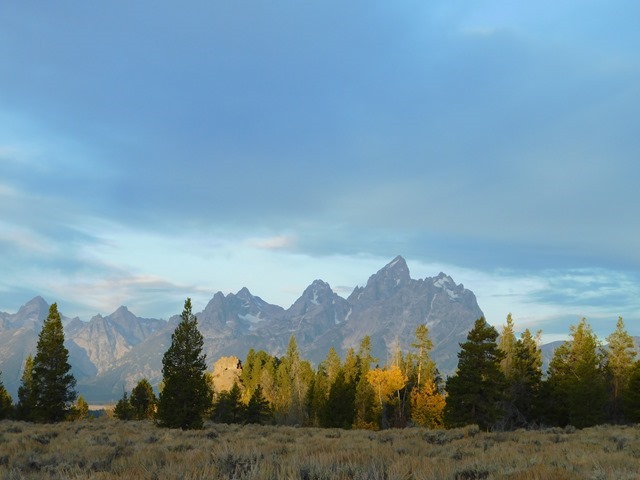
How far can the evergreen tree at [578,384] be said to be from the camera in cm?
5312

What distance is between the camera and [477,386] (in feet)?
140

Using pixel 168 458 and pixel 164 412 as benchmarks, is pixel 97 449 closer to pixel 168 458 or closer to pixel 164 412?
pixel 168 458

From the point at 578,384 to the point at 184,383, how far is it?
149 feet

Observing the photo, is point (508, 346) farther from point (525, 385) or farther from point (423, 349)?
point (423, 349)

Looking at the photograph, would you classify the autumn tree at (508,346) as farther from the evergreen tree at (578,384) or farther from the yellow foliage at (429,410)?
the yellow foliage at (429,410)

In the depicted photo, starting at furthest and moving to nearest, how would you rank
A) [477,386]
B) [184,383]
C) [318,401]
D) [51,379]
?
[318,401] < [51,379] < [477,386] < [184,383]

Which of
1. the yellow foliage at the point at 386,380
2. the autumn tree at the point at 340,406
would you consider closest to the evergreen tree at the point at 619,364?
the yellow foliage at the point at 386,380

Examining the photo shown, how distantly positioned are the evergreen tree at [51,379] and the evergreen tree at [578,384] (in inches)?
2114

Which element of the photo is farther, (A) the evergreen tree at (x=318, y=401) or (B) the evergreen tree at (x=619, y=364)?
(A) the evergreen tree at (x=318, y=401)

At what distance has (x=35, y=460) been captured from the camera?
31.7ft

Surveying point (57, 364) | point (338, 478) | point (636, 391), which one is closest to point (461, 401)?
point (636, 391)

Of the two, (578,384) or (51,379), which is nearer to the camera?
(51,379)

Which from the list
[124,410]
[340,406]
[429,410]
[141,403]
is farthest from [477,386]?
[141,403]

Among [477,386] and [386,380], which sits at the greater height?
[477,386]
